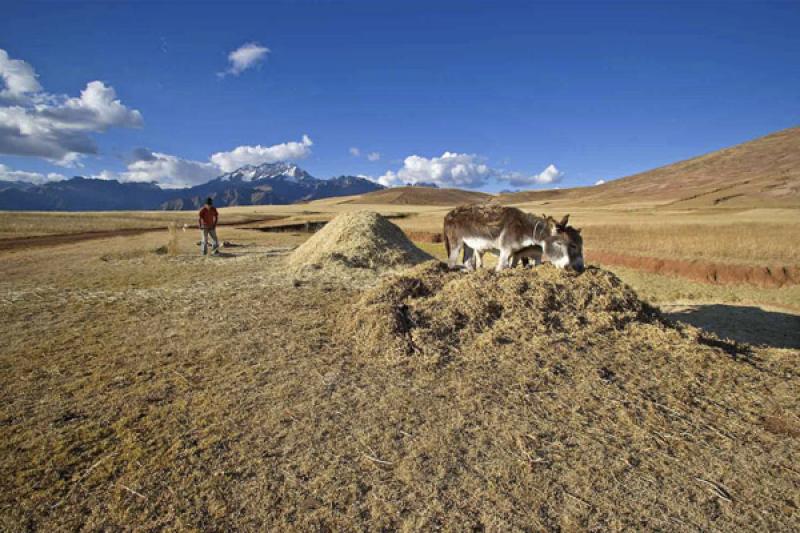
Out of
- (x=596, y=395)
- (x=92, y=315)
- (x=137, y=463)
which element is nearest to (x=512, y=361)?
(x=596, y=395)

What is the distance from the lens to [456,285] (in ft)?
26.8

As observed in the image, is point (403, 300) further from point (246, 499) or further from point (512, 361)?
point (246, 499)

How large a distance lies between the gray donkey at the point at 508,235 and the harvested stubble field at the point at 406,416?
58cm

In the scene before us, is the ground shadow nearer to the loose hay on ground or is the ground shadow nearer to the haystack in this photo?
the loose hay on ground

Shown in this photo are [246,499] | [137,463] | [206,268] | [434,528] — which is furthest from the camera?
[206,268]

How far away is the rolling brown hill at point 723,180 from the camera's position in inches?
2724

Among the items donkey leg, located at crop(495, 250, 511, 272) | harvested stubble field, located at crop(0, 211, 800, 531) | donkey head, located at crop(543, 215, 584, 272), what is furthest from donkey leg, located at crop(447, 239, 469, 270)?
donkey head, located at crop(543, 215, 584, 272)

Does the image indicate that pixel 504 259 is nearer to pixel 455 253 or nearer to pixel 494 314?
pixel 455 253

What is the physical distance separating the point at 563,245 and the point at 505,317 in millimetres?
1864

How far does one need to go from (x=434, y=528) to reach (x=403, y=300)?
16.8 ft

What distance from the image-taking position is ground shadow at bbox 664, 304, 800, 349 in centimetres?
1038

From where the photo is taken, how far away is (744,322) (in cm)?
1175

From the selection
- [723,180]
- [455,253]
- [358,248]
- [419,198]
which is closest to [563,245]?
[455,253]

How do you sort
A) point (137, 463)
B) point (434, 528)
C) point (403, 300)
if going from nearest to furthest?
point (434, 528) → point (137, 463) → point (403, 300)
